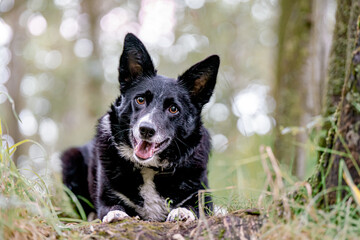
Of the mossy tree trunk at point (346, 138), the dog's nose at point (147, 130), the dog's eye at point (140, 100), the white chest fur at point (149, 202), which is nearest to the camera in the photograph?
the mossy tree trunk at point (346, 138)

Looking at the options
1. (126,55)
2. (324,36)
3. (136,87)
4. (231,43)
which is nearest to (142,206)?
(136,87)

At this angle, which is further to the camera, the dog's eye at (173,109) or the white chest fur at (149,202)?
the dog's eye at (173,109)

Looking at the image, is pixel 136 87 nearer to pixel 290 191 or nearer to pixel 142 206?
pixel 142 206

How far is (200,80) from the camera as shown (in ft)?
12.7

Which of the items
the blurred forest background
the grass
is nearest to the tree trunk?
the blurred forest background

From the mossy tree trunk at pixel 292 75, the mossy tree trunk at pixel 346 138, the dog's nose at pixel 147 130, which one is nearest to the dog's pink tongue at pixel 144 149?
the dog's nose at pixel 147 130

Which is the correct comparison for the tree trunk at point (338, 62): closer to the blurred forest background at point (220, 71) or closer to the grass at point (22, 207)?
the blurred forest background at point (220, 71)

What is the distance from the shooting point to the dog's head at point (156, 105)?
346 centimetres

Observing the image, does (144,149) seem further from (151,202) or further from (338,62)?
(338,62)

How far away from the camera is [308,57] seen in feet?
18.2

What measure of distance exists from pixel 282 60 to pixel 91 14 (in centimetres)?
856

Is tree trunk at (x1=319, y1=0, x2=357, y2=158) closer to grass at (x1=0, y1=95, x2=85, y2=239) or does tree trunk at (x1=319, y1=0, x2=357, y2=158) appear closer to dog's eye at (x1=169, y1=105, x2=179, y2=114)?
dog's eye at (x1=169, y1=105, x2=179, y2=114)

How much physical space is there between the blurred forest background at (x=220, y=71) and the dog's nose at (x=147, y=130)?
784 millimetres

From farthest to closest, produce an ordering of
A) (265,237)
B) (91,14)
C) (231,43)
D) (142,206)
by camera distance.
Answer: (231,43)
(91,14)
(142,206)
(265,237)
